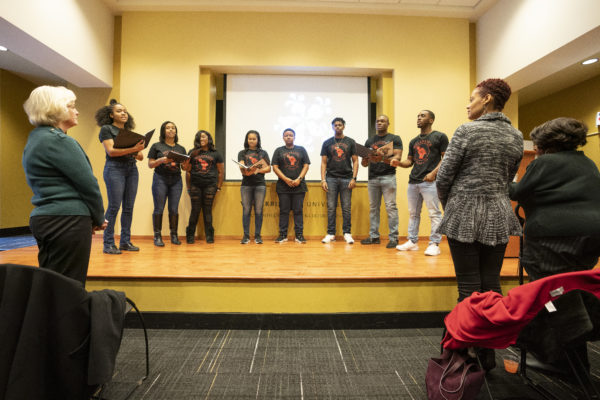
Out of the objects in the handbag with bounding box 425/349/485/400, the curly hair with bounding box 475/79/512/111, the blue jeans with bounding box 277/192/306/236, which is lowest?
the handbag with bounding box 425/349/485/400

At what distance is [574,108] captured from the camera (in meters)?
5.46

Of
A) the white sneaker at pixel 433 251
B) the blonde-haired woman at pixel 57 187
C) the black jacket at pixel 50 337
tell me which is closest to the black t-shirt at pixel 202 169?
the blonde-haired woman at pixel 57 187

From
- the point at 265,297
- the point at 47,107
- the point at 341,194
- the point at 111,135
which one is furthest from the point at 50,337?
the point at 341,194

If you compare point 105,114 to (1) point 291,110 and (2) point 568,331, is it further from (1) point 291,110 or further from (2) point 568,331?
(2) point 568,331

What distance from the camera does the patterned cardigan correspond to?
1.40 m

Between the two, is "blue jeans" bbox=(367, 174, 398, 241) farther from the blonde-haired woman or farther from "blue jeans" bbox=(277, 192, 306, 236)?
the blonde-haired woman

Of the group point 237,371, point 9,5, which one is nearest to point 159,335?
point 237,371

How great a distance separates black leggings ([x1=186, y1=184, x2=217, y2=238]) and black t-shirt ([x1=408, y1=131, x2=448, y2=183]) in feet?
7.95

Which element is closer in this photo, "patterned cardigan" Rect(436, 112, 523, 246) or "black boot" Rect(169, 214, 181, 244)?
"patterned cardigan" Rect(436, 112, 523, 246)

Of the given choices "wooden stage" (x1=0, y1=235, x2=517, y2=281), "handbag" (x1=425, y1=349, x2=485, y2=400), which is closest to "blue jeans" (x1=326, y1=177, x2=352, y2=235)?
"wooden stage" (x1=0, y1=235, x2=517, y2=281)

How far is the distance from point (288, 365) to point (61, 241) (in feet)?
3.99

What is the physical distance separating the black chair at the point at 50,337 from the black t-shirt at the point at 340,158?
129 inches

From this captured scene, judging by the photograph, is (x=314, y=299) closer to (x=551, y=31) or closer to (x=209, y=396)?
(x=209, y=396)

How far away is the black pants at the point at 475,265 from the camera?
145 centimetres
